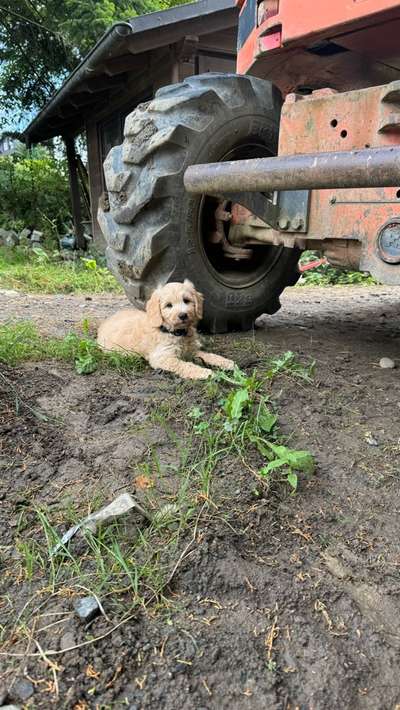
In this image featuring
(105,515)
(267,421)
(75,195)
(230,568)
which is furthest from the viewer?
(75,195)

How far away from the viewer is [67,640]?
3.84 feet

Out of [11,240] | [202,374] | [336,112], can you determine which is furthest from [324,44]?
[11,240]

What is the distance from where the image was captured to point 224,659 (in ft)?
3.77

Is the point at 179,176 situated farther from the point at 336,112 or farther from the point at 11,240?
the point at 11,240

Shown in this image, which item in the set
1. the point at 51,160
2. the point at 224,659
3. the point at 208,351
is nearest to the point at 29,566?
the point at 224,659

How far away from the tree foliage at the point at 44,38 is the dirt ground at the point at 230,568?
10.1 metres

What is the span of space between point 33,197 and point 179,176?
34.9 feet

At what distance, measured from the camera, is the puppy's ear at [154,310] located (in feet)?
9.82

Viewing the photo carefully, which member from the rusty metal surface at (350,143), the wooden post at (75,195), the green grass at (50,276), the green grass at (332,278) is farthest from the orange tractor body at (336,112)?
the wooden post at (75,195)

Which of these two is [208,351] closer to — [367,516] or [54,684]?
[367,516]

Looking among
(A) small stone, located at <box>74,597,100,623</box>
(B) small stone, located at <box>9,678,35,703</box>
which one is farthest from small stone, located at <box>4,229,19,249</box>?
(B) small stone, located at <box>9,678,35,703</box>

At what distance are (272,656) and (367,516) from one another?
0.61 metres

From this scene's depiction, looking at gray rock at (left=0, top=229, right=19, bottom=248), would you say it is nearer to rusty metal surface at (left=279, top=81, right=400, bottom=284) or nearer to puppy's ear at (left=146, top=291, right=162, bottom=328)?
puppy's ear at (left=146, top=291, right=162, bottom=328)

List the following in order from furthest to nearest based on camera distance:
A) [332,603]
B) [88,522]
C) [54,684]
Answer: [88,522] → [332,603] → [54,684]
